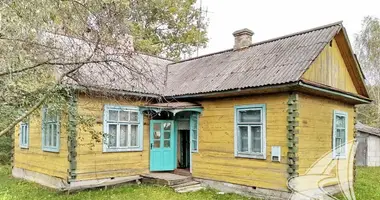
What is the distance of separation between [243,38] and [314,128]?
14.4ft

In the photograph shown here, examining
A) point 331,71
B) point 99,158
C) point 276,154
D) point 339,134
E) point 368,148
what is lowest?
point 368,148

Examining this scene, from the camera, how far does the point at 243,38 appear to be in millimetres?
11430

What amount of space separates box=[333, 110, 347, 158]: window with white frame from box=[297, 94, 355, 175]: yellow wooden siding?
225mm

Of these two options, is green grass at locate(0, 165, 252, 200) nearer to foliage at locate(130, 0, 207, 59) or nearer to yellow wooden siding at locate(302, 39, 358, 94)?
yellow wooden siding at locate(302, 39, 358, 94)

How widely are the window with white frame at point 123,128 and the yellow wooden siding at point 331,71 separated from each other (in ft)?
17.4

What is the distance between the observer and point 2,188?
9992 millimetres

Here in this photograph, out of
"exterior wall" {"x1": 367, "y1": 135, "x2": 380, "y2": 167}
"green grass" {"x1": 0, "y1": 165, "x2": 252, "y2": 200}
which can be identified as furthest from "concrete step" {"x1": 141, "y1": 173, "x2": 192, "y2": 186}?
"exterior wall" {"x1": 367, "y1": 135, "x2": 380, "y2": 167}

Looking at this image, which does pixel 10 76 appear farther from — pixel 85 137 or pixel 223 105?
pixel 223 105

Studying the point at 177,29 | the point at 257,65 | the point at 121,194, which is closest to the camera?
the point at 121,194

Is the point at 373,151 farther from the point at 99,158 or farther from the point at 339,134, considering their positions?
the point at 99,158

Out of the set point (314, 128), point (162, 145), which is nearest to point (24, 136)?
point (162, 145)

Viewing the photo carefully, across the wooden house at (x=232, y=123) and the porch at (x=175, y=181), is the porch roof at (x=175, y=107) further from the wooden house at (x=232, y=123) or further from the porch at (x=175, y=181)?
the porch at (x=175, y=181)

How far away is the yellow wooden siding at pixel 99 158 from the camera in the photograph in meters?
8.93

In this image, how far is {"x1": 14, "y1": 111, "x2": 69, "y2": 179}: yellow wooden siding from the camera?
919 cm
